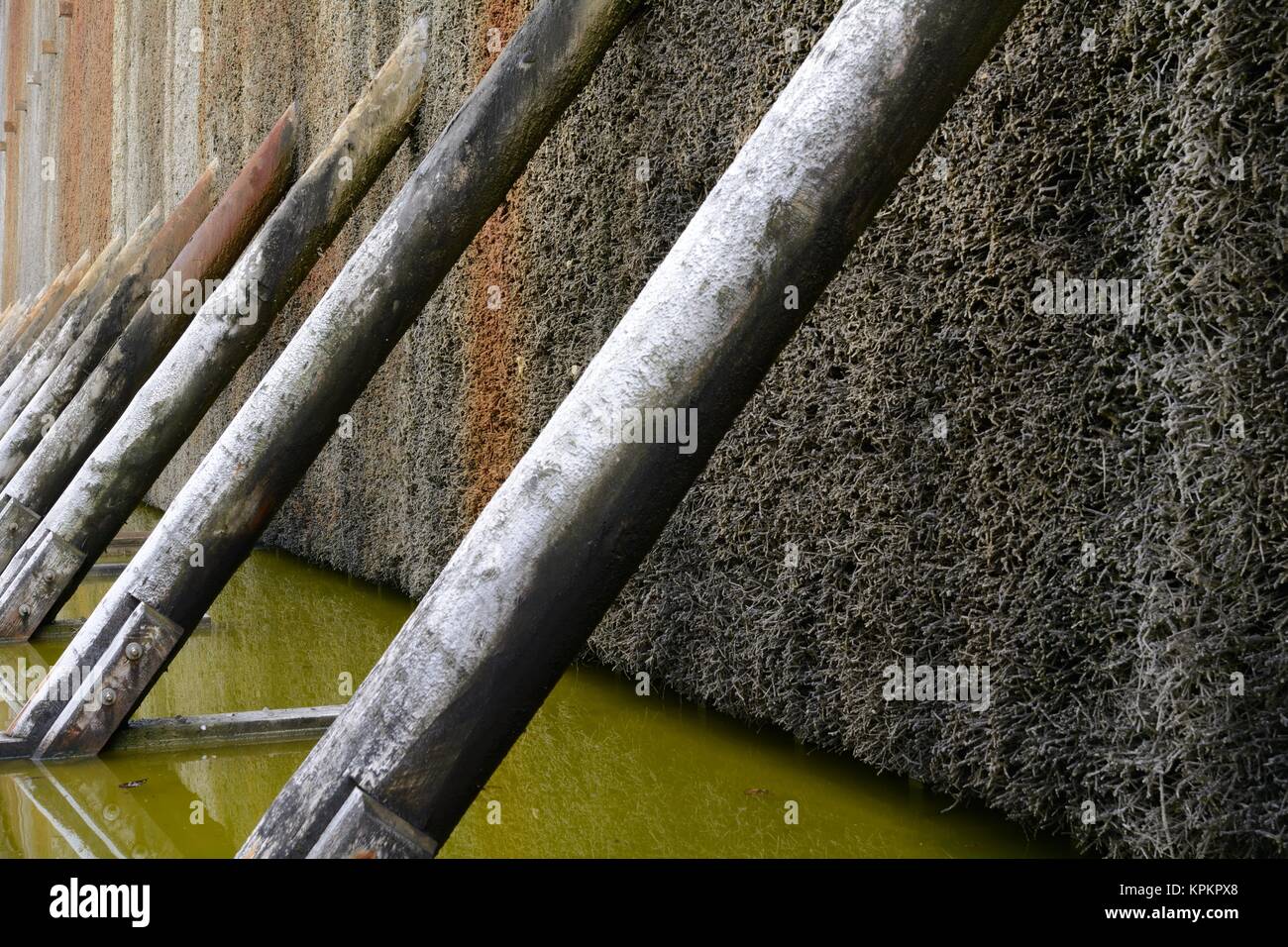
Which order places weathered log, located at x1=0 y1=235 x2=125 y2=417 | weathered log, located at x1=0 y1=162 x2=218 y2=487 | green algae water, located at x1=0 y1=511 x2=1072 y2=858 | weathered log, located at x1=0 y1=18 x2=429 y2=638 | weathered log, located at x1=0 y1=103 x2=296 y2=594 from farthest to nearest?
weathered log, located at x1=0 y1=235 x2=125 y2=417 → weathered log, located at x1=0 y1=162 x2=218 y2=487 → weathered log, located at x1=0 y1=103 x2=296 y2=594 → weathered log, located at x1=0 y1=18 x2=429 y2=638 → green algae water, located at x1=0 y1=511 x2=1072 y2=858

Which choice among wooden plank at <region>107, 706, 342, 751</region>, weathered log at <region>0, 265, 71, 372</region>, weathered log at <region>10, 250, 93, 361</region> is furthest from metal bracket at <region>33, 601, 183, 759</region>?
weathered log at <region>0, 265, 71, 372</region>

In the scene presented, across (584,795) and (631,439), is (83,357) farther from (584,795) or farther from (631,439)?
(631,439)

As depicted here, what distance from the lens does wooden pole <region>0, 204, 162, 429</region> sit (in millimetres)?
7195

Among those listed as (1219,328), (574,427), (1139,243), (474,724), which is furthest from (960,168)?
(474,724)

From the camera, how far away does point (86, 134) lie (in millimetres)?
12930

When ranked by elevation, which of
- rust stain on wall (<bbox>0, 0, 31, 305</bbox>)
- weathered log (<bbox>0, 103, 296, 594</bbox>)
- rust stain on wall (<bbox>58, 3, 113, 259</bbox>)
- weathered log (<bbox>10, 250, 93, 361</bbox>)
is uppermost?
rust stain on wall (<bbox>0, 0, 31, 305</bbox>)

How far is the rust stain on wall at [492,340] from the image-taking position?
14.0 feet

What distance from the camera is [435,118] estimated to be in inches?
186

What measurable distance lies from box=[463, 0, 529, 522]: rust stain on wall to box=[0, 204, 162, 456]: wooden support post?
3.43 meters

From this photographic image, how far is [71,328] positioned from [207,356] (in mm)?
4028

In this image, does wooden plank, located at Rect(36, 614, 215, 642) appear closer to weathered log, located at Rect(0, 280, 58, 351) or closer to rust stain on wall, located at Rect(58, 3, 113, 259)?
weathered log, located at Rect(0, 280, 58, 351)

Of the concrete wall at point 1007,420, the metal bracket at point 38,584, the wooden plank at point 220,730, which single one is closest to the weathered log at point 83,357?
the metal bracket at point 38,584

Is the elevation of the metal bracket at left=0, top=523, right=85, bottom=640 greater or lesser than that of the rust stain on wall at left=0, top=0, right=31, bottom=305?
lesser

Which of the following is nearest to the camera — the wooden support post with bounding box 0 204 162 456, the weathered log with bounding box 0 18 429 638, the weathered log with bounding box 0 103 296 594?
the weathered log with bounding box 0 18 429 638
